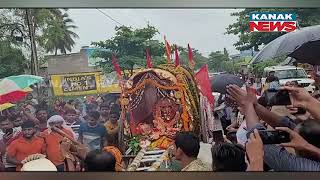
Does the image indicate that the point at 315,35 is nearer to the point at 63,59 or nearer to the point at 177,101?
the point at 177,101

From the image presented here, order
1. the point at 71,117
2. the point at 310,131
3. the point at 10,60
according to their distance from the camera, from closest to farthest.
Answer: the point at 310,131 < the point at 71,117 < the point at 10,60

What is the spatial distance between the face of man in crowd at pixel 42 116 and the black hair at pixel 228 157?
185cm

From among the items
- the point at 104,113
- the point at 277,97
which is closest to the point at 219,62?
the point at 277,97

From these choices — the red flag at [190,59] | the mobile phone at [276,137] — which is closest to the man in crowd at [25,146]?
the red flag at [190,59]

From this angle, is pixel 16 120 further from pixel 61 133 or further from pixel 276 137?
pixel 276 137

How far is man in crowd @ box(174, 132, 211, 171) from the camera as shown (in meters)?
5.26

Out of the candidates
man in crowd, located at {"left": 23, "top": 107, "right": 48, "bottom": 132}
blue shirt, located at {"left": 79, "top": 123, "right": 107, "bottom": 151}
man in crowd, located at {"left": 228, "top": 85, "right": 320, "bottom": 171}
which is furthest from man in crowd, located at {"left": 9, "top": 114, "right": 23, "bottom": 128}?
man in crowd, located at {"left": 228, "top": 85, "right": 320, "bottom": 171}

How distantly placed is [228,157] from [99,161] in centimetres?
141

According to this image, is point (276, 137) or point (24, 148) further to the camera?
point (24, 148)

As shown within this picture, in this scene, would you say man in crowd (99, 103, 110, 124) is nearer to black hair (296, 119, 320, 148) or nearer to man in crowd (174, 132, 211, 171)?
man in crowd (174, 132, 211, 171)

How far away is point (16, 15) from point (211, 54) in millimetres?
2196

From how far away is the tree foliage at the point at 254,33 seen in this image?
5270mm

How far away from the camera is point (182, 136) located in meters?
5.26

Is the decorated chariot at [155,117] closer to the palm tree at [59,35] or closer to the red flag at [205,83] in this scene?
the red flag at [205,83]
